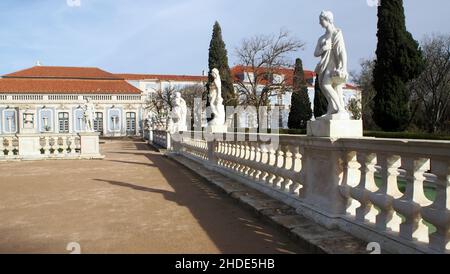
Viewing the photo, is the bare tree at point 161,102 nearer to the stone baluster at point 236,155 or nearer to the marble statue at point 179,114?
the marble statue at point 179,114

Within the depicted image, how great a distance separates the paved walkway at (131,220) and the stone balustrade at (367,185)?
0.68 meters

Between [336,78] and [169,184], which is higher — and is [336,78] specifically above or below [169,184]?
above

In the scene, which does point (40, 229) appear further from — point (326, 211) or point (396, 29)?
point (396, 29)

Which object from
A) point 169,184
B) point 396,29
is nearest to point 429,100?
point 396,29

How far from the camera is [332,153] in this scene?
4461 mm

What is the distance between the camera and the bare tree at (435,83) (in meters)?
32.8

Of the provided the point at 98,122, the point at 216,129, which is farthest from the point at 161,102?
the point at 216,129

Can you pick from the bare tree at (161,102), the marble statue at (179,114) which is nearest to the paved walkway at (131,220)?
the marble statue at (179,114)

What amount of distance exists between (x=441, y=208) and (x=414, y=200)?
0.30 metres

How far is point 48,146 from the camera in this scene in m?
19.0

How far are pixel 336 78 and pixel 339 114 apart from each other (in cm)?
44

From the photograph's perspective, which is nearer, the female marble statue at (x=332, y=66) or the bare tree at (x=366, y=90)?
the female marble statue at (x=332, y=66)
